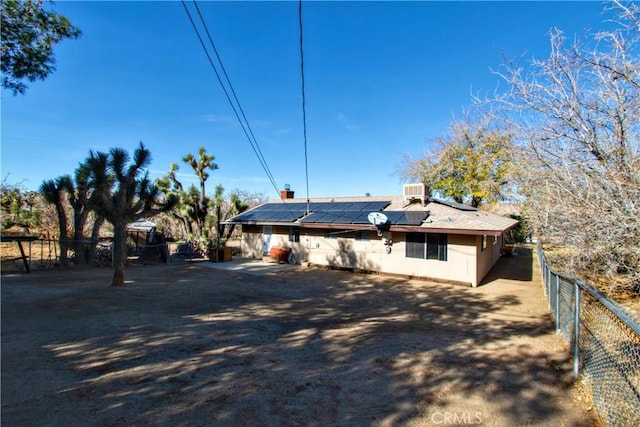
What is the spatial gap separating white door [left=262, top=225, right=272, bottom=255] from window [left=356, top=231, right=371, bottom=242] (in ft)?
19.9

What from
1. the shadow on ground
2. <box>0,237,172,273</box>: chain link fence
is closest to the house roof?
the shadow on ground

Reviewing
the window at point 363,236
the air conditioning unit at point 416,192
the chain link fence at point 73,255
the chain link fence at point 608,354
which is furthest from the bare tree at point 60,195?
the chain link fence at point 608,354

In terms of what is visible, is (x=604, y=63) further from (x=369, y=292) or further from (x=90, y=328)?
(x=90, y=328)

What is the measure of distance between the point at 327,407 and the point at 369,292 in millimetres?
7690

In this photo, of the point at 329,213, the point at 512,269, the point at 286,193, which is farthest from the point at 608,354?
the point at 286,193

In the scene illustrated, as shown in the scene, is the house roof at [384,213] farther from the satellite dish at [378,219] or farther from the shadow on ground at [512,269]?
Answer: the shadow on ground at [512,269]

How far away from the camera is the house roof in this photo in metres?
12.7

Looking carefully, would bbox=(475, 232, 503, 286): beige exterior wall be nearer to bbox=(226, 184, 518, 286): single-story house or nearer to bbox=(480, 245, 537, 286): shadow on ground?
bbox=(226, 184, 518, 286): single-story house

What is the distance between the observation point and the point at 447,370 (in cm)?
507

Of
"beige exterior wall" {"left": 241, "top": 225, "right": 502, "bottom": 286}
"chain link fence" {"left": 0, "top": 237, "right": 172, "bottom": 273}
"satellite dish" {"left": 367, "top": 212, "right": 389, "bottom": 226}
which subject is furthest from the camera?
"chain link fence" {"left": 0, "top": 237, "right": 172, "bottom": 273}

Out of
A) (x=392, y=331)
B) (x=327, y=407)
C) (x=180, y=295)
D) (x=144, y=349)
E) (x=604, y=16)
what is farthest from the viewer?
(x=180, y=295)

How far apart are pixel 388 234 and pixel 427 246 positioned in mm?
1764

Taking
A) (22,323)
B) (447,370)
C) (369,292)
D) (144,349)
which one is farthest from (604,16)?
(22,323)

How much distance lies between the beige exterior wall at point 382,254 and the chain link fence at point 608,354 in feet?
22.4
